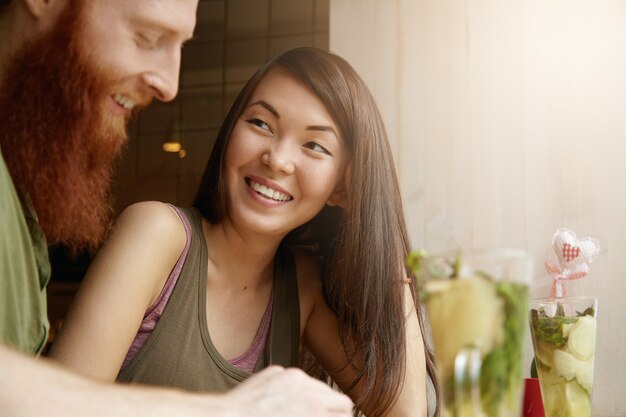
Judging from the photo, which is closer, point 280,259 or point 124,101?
point 124,101

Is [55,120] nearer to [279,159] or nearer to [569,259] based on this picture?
[279,159]

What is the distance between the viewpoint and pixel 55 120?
1.02 meters

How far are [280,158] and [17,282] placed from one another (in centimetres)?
65

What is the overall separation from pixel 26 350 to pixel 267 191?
24.7 inches

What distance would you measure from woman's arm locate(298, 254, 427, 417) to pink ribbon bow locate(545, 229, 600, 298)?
23.4 inches

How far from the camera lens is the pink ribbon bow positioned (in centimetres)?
192

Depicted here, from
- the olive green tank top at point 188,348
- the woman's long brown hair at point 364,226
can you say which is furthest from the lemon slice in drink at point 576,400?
the olive green tank top at point 188,348

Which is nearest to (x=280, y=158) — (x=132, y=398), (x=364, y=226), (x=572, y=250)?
(x=364, y=226)

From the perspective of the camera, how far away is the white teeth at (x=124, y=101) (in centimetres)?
106

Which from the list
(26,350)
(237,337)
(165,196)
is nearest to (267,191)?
(237,337)

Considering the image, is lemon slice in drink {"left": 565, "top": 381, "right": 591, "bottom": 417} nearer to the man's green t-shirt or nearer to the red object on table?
the red object on table

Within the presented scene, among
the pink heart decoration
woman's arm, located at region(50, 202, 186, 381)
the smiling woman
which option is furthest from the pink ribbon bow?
woman's arm, located at region(50, 202, 186, 381)

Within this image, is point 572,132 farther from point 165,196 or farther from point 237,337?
point 165,196

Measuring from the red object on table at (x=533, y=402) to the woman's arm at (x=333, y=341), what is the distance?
34 centimetres
